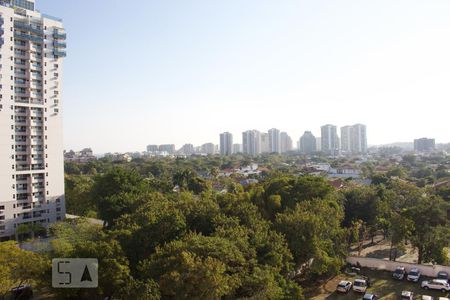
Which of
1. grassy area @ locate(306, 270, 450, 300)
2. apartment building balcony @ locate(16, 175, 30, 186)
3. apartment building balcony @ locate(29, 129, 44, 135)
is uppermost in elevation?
apartment building balcony @ locate(29, 129, 44, 135)

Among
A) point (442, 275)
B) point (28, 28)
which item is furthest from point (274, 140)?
point (442, 275)

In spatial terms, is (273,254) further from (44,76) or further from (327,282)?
(44,76)

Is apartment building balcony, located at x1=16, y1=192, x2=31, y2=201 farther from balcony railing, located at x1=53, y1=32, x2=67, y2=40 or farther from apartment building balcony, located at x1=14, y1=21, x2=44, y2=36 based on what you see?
balcony railing, located at x1=53, y1=32, x2=67, y2=40

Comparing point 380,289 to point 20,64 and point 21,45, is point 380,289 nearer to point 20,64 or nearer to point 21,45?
point 20,64

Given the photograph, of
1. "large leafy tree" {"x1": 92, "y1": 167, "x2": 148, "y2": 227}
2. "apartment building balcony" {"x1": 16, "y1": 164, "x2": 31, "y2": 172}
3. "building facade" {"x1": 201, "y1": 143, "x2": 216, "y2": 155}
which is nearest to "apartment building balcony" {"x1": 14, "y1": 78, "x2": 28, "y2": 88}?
"apartment building balcony" {"x1": 16, "y1": 164, "x2": 31, "y2": 172}

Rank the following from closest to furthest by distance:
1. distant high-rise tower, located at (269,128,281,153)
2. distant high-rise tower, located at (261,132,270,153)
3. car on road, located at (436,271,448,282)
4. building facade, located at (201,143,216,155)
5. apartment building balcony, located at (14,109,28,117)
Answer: car on road, located at (436,271,448,282)
apartment building balcony, located at (14,109,28,117)
distant high-rise tower, located at (261,132,270,153)
distant high-rise tower, located at (269,128,281,153)
building facade, located at (201,143,216,155)

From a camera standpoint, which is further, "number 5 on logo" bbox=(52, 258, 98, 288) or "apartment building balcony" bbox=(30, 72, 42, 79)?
"apartment building balcony" bbox=(30, 72, 42, 79)
